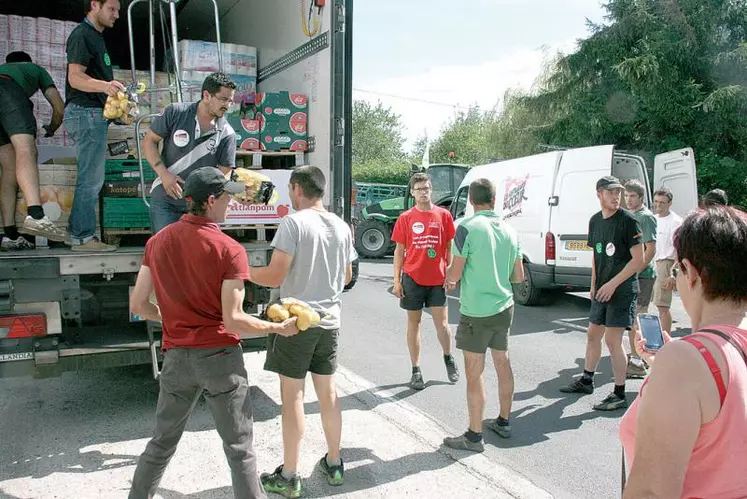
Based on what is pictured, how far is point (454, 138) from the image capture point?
50125mm

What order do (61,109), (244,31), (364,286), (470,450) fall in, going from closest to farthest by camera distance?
(470,450) < (61,109) < (244,31) < (364,286)

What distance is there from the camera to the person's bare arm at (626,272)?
5180 mm

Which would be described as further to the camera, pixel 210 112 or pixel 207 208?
pixel 210 112

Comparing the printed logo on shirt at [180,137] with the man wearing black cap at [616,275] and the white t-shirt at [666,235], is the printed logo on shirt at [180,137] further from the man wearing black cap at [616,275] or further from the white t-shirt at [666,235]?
the white t-shirt at [666,235]

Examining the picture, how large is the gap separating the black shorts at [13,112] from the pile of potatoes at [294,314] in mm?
2717

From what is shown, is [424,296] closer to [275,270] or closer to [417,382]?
[417,382]

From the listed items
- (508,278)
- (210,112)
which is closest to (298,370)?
(508,278)

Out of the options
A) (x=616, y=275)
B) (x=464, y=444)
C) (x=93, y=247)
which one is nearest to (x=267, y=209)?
(x=93, y=247)

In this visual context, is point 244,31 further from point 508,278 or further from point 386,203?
point 386,203

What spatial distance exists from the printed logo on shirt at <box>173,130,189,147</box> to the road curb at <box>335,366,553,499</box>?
258cm

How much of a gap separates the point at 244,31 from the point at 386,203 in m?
11.2

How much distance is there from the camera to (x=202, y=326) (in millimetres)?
3100

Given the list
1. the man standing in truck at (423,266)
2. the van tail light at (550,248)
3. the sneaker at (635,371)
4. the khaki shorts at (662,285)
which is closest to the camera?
the man standing in truck at (423,266)

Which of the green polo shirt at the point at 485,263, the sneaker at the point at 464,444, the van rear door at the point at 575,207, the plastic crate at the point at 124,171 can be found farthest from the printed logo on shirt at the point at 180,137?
the van rear door at the point at 575,207
